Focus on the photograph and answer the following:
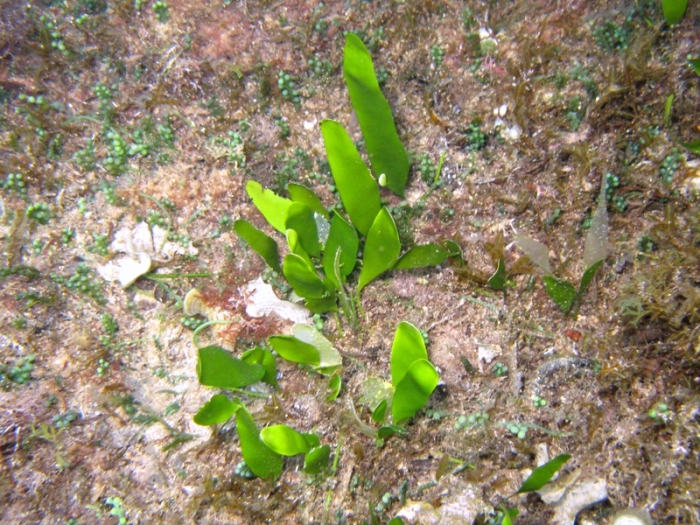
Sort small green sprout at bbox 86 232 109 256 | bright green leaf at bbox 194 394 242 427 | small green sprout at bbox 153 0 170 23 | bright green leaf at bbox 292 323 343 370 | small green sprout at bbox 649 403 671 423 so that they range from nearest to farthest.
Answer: small green sprout at bbox 649 403 671 423
bright green leaf at bbox 194 394 242 427
bright green leaf at bbox 292 323 343 370
small green sprout at bbox 86 232 109 256
small green sprout at bbox 153 0 170 23

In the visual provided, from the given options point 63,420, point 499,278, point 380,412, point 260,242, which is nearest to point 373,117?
point 260,242

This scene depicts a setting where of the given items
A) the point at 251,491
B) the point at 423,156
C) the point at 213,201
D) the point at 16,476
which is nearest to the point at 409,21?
the point at 423,156

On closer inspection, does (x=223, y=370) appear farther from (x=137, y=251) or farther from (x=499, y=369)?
(x=499, y=369)

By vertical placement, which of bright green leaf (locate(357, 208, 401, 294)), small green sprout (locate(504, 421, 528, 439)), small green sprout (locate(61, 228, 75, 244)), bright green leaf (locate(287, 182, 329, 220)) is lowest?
small green sprout (locate(504, 421, 528, 439))

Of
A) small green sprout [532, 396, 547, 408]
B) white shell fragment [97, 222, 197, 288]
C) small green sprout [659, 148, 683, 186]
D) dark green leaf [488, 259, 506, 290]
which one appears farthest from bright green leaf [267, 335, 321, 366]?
small green sprout [659, 148, 683, 186]

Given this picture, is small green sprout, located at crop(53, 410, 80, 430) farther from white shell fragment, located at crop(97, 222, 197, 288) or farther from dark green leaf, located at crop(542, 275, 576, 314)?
dark green leaf, located at crop(542, 275, 576, 314)

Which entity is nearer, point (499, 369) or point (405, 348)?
point (405, 348)

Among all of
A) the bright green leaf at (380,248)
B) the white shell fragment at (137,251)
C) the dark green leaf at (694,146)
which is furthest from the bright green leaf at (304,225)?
the dark green leaf at (694,146)
